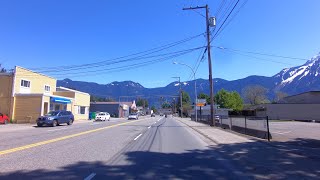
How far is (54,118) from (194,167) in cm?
2844

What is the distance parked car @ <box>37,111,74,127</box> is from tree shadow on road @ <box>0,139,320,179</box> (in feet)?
78.3

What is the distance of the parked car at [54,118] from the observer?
36375mm

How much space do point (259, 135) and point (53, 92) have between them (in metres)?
45.5

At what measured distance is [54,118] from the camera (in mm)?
37094

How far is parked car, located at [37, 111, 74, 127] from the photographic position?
3638 centimetres

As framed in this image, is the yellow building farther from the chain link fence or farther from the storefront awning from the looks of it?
the chain link fence

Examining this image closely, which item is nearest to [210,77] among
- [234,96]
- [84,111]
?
[84,111]

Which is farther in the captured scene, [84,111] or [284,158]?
[84,111]

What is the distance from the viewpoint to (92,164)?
11102 millimetres

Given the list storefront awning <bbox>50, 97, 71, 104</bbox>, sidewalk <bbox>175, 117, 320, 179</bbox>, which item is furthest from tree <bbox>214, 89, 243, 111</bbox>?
sidewalk <bbox>175, 117, 320, 179</bbox>

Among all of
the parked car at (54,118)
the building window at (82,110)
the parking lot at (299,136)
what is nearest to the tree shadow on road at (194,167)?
the parking lot at (299,136)

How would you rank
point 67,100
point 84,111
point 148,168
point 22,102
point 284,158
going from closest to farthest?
point 148,168
point 284,158
point 22,102
point 67,100
point 84,111

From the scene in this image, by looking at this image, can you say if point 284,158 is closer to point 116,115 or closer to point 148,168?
point 148,168

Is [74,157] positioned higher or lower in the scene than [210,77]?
lower
